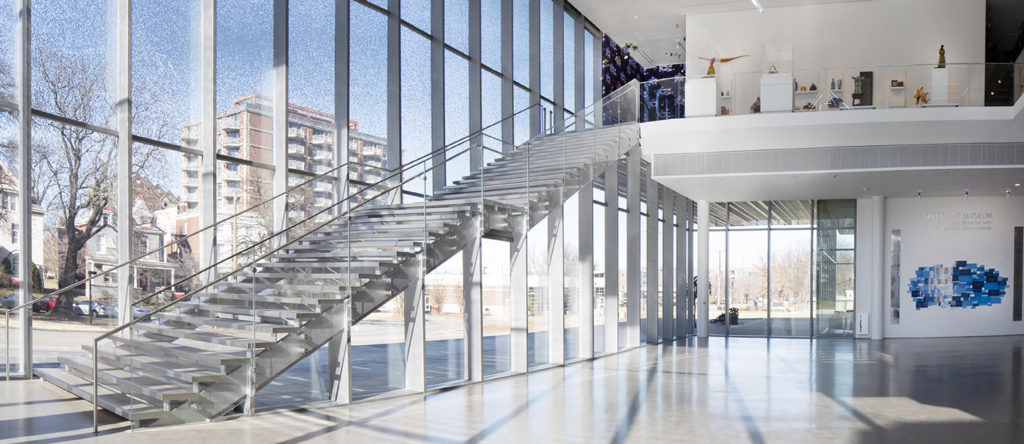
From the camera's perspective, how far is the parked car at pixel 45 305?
8.22 m

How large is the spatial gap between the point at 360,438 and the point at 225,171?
4489 millimetres

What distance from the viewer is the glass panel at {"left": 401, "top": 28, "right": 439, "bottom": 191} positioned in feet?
40.9

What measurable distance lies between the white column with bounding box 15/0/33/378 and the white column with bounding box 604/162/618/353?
32.7 ft

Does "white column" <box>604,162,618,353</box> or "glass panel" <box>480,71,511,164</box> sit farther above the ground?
"glass panel" <box>480,71,511,164</box>

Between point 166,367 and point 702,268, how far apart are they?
15307 millimetres

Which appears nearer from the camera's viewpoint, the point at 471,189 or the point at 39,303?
the point at 39,303

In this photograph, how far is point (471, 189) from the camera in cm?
1226

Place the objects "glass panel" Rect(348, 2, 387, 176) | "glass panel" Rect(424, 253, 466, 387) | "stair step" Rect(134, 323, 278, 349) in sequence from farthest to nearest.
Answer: "glass panel" Rect(424, 253, 466, 387) < "glass panel" Rect(348, 2, 387, 176) < "stair step" Rect(134, 323, 278, 349)

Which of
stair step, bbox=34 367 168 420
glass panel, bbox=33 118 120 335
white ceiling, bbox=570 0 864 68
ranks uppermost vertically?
white ceiling, bbox=570 0 864 68

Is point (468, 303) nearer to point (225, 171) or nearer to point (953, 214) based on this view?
point (225, 171)

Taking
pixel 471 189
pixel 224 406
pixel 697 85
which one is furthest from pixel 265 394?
pixel 697 85

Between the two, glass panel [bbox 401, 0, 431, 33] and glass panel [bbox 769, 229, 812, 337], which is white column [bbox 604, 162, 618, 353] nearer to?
glass panel [bbox 401, 0, 431, 33]

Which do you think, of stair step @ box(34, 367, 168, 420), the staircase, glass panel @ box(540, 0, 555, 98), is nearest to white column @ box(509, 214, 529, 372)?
the staircase

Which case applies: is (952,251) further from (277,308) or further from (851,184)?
(277,308)
